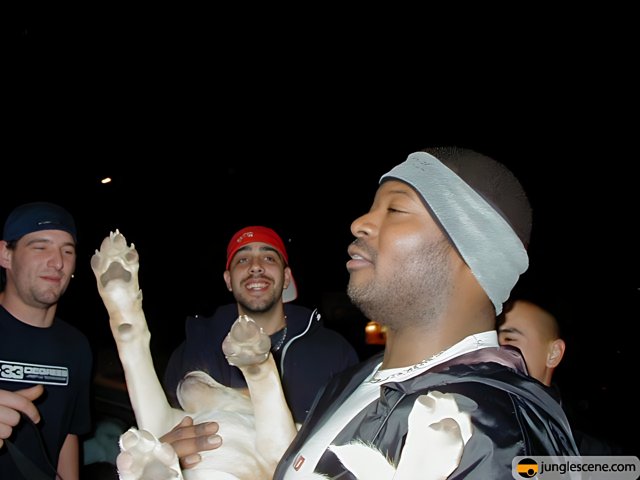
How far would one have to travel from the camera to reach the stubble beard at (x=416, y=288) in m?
1.49

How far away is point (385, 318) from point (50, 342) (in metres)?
1.91

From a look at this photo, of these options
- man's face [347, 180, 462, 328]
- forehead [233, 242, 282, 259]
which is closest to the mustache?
man's face [347, 180, 462, 328]

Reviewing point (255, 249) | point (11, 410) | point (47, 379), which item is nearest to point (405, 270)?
point (11, 410)

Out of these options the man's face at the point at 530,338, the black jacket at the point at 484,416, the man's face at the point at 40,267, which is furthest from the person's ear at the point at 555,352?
the man's face at the point at 40,267

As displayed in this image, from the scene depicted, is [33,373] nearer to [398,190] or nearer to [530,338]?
[398,190]

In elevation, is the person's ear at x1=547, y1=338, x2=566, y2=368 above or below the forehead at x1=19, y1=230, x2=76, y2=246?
below

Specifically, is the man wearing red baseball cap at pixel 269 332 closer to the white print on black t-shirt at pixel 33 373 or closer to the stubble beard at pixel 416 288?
the white print on black t-shirt at pixel 33 373

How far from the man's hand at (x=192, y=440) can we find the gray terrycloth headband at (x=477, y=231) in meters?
0.90

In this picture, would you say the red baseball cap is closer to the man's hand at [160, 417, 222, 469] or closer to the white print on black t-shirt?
the white print on black t-shirt

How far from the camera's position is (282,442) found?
1.75 meters

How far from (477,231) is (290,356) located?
1.50 meters

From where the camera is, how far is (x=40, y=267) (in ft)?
8.64

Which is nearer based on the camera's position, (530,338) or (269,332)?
(530,338)

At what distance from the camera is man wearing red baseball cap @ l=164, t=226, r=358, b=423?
2.58 metres
